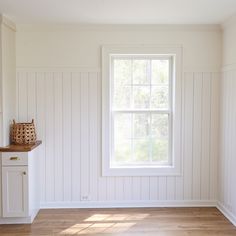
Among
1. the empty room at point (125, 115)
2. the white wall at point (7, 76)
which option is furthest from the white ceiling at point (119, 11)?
the white wall at point (7, 76)

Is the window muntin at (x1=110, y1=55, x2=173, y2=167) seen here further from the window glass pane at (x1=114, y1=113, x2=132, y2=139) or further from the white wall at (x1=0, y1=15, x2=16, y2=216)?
the white wall at (x1=0, y1=15, x2=16, y2=216)

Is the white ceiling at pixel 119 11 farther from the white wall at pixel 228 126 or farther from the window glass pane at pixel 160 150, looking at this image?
the window glass pane at pixel 160 150

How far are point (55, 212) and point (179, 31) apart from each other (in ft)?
9.29

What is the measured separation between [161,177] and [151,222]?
2.34 ft

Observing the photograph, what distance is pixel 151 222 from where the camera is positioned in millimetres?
3832

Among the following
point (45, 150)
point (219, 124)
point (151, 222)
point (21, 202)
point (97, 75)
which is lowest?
point (151, 222)

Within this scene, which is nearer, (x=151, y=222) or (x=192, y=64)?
(x=151, y=222)

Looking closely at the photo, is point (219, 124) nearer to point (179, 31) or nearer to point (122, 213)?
point (179, 31)

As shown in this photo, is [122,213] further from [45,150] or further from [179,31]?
[179,31]

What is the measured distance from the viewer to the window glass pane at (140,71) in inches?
172

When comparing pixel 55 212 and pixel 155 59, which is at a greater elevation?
pixel 155 59

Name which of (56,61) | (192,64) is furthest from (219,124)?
(56,61)

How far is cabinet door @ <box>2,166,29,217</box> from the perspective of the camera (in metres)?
3.68

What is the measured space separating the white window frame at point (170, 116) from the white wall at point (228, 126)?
0.55m
